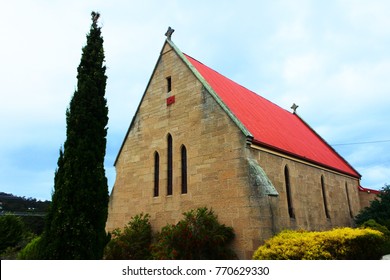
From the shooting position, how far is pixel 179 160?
608 inches

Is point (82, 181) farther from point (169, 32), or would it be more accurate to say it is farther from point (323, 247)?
point (169, 32)

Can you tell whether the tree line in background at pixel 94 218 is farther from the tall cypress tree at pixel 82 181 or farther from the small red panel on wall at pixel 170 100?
the small red panel on wall at pixel 170 100

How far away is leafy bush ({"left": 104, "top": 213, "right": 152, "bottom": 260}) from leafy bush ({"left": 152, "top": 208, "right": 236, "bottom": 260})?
2019mm

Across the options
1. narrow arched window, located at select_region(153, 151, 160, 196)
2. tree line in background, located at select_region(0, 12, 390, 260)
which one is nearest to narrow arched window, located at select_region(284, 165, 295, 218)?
tree line in background, located at select_region(0, 12, 390, 260)

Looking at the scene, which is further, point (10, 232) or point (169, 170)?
point (10, 232)

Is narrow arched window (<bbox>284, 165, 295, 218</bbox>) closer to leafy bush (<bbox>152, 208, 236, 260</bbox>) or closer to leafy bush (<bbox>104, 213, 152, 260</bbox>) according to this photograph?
leafy bush (<bbox>152, 208, 236, 260</bbox>)

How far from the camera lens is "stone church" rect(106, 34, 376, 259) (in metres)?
12.4

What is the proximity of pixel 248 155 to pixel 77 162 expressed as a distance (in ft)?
21.2

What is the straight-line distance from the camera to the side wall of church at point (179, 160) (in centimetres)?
1270

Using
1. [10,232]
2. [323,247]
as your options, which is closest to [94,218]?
[323,247]

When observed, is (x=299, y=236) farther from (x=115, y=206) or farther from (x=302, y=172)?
(x=115, y=206)

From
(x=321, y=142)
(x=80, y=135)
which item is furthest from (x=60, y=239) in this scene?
(x=321, y=142)

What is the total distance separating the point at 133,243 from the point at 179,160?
4291 mm

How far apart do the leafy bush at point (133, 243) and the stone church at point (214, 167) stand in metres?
0.62
